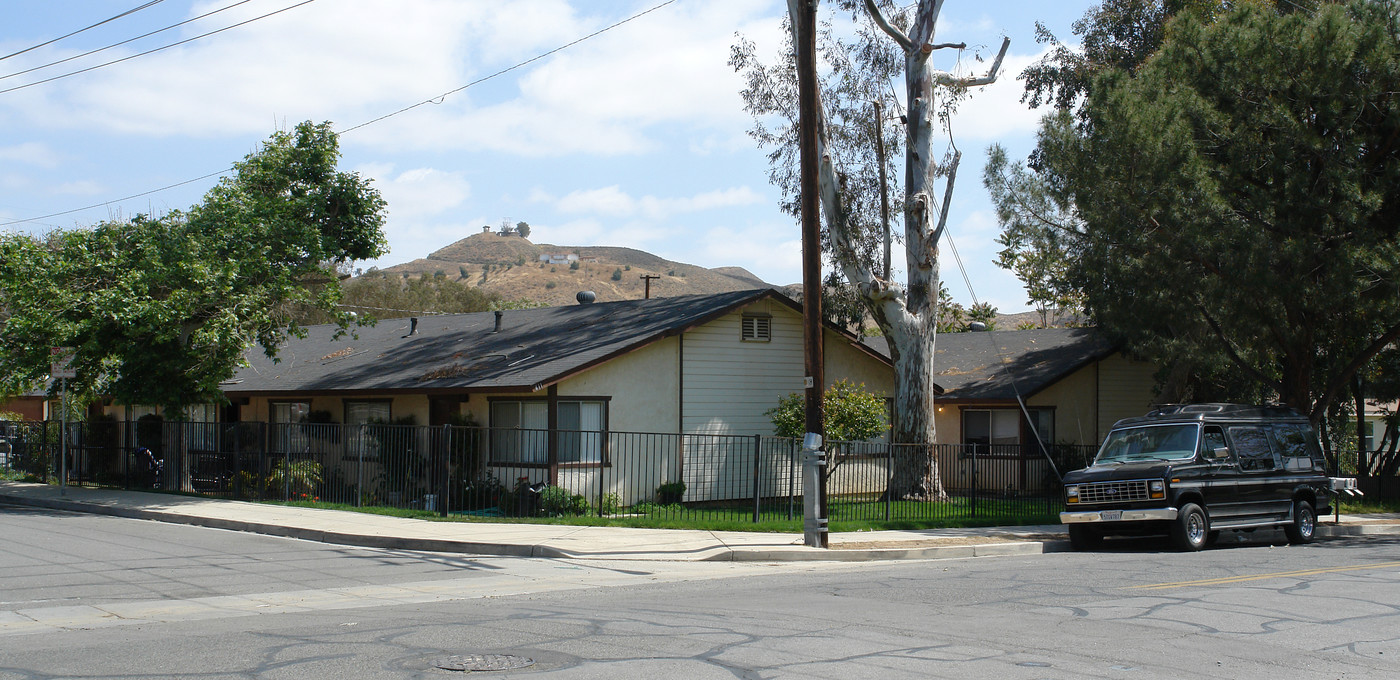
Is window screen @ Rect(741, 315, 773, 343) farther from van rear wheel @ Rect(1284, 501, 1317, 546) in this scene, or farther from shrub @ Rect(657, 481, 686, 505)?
van rear wheel @ Rect(1284, 501, 1317, 546)

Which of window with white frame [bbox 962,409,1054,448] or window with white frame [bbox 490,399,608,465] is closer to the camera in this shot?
window with white frame [bbox 490,399,608,465]

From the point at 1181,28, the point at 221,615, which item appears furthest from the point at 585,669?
the point at 1181,28

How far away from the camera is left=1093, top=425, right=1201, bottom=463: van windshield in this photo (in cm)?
1672

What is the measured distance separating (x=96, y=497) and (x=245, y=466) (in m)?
3.07

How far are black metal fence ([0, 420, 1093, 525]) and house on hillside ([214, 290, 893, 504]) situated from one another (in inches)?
3.5

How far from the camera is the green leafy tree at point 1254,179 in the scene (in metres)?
19.5

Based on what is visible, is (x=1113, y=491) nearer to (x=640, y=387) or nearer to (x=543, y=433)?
(x=640, y=387)

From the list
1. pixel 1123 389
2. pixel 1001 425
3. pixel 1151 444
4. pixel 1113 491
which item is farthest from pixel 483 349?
pixel 1123 389

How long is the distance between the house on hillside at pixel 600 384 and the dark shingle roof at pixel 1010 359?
3161 millimetres

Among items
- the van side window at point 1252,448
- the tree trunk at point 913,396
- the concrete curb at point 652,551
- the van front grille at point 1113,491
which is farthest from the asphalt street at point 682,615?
the tree trunk at point 913,396

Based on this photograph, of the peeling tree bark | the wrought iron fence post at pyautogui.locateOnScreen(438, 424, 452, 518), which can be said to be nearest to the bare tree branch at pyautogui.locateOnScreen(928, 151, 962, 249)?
the peeling tree bark

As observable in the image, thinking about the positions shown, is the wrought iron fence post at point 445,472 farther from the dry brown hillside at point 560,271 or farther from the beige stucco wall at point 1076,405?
the dry brown hillside at point 560,271

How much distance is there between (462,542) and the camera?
1529 cm

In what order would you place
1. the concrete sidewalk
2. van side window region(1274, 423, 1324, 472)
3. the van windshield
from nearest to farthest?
the concrete sidewalk → the van windshield → van side window region(1274, 423, 1324, 472)
